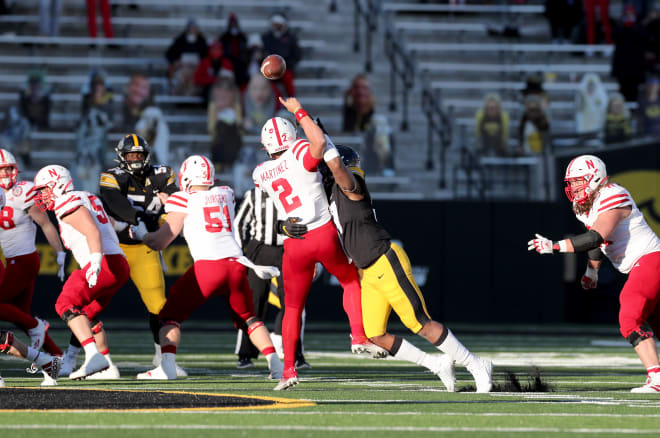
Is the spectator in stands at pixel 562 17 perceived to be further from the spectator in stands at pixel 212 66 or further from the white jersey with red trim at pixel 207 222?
the white jersey with red trim at pixel 207 222

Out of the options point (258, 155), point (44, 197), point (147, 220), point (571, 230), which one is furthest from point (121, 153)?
point (571, 230)

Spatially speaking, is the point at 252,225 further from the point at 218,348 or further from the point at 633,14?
the point at 633,14

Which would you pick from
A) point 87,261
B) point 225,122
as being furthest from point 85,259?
point 225,122

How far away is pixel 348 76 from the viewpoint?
857 inches

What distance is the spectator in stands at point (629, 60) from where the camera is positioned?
20.9m

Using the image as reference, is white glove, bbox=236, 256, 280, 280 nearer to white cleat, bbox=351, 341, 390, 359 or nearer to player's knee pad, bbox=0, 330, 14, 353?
white cleat, bbox=351, 341, 390, 359

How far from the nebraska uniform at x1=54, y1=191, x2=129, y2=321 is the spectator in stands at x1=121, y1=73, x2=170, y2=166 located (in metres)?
8.90

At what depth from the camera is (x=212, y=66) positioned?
19.8 m

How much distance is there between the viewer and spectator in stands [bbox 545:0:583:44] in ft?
73.4

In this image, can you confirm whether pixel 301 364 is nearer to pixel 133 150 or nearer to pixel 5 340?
pixel 133 150

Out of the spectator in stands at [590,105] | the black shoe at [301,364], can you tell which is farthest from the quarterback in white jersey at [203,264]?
the spectator in stands at [590,105]

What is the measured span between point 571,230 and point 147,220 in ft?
30.4

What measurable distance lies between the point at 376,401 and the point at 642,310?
220 centimetres

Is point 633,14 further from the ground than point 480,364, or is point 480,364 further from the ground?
point 633,14
